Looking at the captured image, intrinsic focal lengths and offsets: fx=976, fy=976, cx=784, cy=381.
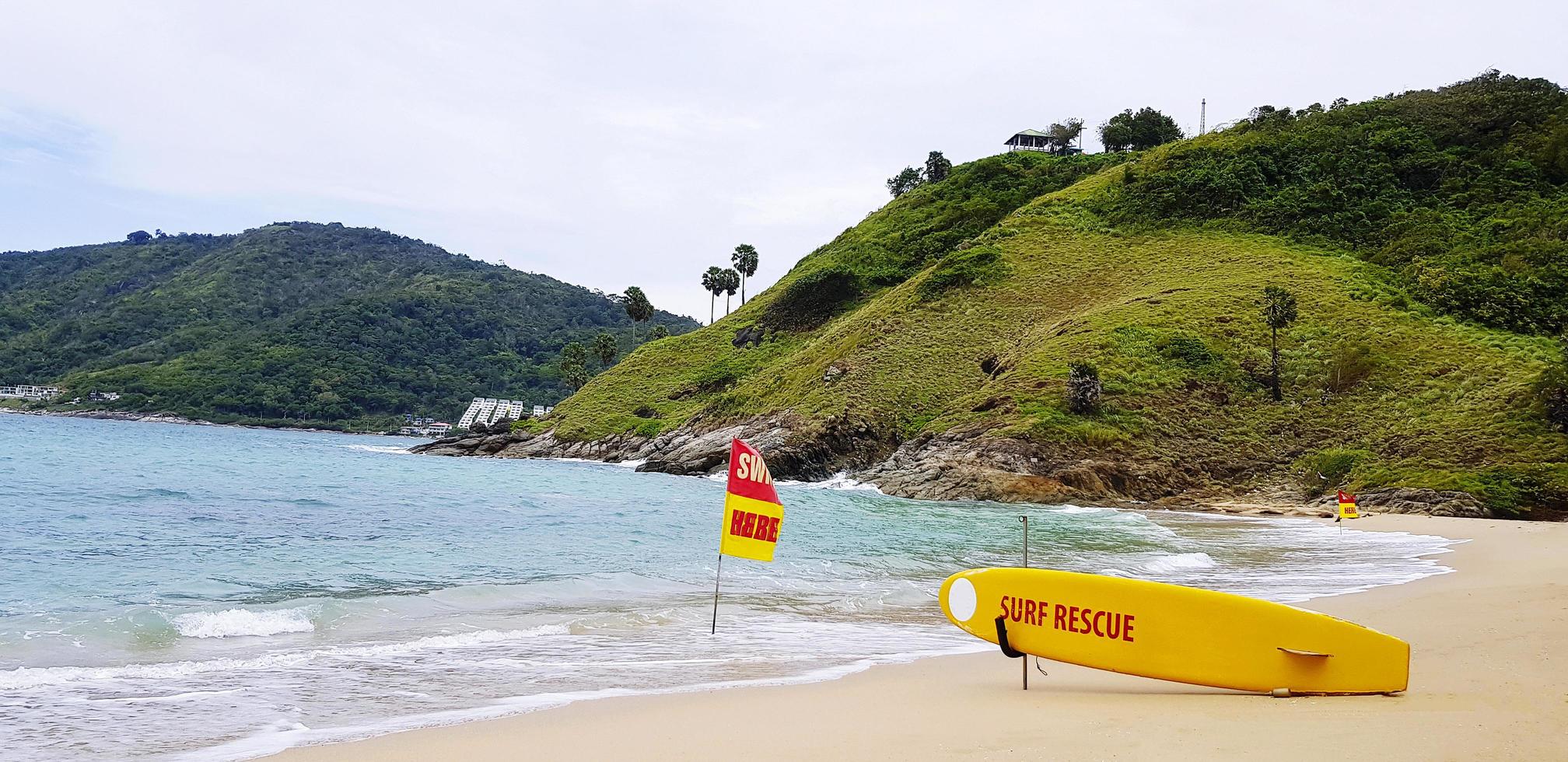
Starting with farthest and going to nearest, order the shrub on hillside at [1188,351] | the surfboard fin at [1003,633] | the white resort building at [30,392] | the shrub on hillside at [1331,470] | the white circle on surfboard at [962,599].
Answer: the white resort building at [30,392], the shrub on hillside at [1188,351], the shrub on hillside at [1331,470], the white circle on surfboard at [962,599], the surfboard fin at [1003,633]

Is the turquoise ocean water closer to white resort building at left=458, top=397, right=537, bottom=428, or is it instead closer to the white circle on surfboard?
the white circle on surfboard

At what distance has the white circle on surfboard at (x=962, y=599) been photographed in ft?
28.1

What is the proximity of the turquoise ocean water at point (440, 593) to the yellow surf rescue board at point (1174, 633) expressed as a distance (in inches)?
90.6

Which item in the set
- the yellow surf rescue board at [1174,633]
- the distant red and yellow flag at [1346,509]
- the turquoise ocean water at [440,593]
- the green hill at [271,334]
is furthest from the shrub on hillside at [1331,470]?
the green hill at [271,334]

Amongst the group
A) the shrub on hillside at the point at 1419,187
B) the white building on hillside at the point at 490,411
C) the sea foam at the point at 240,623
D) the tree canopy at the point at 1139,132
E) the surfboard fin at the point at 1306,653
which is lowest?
the sea foam at the point at 240,623

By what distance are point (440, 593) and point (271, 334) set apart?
159 m

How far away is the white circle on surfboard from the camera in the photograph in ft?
28.1

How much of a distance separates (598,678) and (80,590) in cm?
874

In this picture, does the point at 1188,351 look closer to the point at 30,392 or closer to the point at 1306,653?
the point at 1306,653

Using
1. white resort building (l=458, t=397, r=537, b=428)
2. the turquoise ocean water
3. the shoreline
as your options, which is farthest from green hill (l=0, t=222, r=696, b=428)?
the turquoise ocean water

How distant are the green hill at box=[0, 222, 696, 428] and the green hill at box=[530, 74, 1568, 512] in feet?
235

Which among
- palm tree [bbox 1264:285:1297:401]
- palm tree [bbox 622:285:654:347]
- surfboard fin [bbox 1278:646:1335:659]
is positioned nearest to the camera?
surfboard fin [bbox 1278:646:1335:659]

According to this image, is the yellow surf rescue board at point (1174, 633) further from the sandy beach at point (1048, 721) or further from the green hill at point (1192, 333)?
the green hill at point (1192, 333)

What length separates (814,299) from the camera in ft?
298
